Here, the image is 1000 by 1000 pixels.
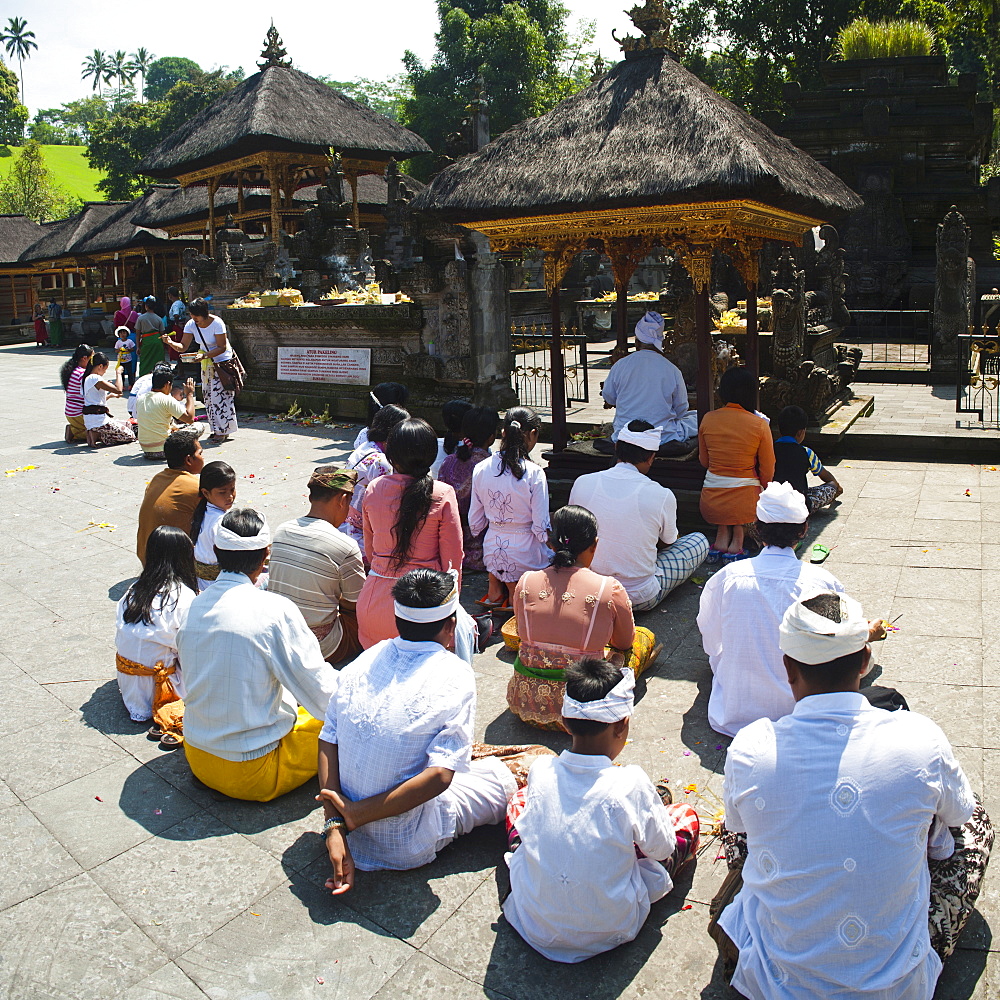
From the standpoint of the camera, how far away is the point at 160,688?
5.21 m

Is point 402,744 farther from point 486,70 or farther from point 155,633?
point 486,70

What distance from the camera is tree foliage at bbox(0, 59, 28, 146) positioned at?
83.9 m

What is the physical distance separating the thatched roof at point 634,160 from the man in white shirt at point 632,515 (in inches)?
102

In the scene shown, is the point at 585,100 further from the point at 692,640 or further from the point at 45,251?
the point at 45,251

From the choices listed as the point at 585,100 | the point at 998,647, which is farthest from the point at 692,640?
the point at 585,100

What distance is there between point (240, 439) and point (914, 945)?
1223 cm

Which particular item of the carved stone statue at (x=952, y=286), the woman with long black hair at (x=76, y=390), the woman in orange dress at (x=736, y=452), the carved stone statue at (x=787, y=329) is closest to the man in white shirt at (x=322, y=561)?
the woman in orange dress at (x=736, y=452)

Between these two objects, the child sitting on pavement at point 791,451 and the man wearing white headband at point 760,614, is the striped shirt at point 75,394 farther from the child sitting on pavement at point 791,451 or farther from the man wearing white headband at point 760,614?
the man wearing white headband at point 760,614

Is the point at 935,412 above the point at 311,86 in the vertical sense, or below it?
below

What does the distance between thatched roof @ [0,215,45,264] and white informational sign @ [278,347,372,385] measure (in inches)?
1133

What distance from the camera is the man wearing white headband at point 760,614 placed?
14.8 feet

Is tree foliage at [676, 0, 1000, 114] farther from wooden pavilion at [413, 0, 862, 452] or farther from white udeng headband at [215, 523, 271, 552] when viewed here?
white udeng headband at [215, 523, 271, 552]

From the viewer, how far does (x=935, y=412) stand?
40.0ft

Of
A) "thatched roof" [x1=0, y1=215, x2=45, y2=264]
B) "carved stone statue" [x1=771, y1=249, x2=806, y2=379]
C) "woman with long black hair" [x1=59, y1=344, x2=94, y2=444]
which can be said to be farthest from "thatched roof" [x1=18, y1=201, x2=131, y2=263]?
"carved stone statue" [x1=771, y1=249, x2=806, y2=379]
